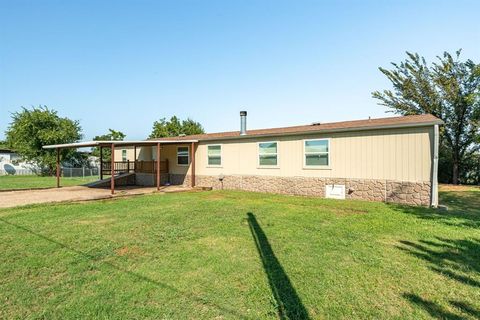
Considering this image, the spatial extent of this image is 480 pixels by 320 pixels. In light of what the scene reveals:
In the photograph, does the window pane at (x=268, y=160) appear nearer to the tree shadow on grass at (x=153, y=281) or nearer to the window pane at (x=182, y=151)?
the window pane at (x=182, y=151)

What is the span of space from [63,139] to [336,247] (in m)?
27.5

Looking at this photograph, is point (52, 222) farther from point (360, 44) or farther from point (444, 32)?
point (444, 32)

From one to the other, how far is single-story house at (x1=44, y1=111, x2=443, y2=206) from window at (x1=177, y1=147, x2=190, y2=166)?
0.06 meters

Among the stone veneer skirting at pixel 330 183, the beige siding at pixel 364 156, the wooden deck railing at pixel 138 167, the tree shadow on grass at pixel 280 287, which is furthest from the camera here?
the wooden deck railing at pixel 138 167

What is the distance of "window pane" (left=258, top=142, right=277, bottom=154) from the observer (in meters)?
11.7

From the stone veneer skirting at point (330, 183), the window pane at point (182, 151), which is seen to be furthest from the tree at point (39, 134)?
the stone veneer skirting at point (330, 183)

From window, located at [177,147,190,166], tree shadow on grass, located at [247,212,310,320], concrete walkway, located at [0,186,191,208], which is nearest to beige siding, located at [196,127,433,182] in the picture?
window, located at [177,147,190,166]

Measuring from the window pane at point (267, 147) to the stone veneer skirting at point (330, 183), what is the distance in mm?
1149

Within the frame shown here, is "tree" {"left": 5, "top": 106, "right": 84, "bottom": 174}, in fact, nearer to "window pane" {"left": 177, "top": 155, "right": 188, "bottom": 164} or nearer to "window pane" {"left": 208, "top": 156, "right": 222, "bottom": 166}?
"window pane" {"left": 177, "top": 155, "right": 188, "bottom": 164}

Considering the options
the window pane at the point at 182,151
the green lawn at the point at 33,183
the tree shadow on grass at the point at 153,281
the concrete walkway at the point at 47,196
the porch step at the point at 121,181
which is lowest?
the green lawn at the point at 33,183

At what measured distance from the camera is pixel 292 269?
11.7 ft

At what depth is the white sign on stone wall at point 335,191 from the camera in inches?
395

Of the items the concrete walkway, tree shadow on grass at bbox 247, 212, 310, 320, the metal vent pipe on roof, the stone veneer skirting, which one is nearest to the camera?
tree shadow on grass at bbox 247, 212, 310, 320

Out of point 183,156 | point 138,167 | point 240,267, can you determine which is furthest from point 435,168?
point 138,167
